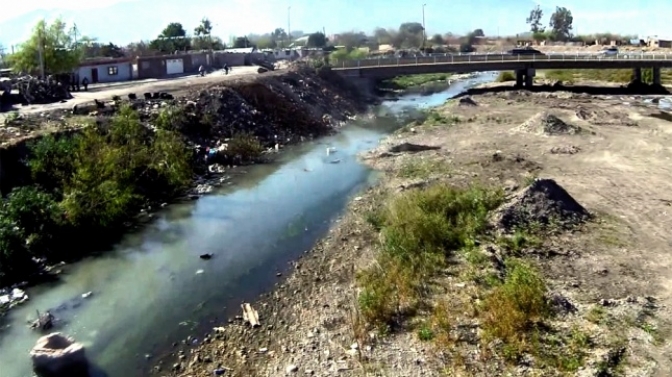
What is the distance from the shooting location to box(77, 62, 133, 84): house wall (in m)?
52.8

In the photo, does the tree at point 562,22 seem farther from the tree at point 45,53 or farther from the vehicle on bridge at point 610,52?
the tree at point 45,53

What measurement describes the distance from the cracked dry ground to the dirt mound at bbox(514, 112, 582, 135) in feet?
24.4

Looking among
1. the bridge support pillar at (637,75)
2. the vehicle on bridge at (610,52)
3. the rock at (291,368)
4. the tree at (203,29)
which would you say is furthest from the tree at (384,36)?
the rock at (291,368)

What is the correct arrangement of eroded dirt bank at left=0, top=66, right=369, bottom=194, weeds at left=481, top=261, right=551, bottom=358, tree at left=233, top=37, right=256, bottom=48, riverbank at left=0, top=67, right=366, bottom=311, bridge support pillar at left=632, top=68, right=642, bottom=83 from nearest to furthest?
1. weeds at left=481, top=261, right=551, bottom=358
2. riverbank at left=0, top=67, right=366, bottom=311
3. eroded dirt bank at left=0, top=66, right=369, bottom=194
4. bridge support pillar at left=632, top=68, right=642, bottom=83
5. tree at left=233, top=37, right=256, bottom=48

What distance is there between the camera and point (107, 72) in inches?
2160

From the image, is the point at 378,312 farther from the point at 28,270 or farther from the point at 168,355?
the point at 28,270

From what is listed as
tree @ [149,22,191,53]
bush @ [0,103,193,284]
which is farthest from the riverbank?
tree @ [149,22,191,53]

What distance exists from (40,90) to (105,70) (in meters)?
17.7

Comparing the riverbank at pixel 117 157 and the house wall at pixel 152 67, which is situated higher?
the house wall at pixel 152 67

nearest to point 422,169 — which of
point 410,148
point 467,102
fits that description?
point 410,148

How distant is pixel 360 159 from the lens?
34.8 meters

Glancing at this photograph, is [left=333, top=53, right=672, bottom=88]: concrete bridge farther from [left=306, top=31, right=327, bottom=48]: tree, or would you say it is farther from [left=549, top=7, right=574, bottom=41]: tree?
[left=549, top=7, right=574, bottom=41]: tree

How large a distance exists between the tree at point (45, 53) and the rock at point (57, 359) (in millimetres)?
37711

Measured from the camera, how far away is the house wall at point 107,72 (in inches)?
2077
